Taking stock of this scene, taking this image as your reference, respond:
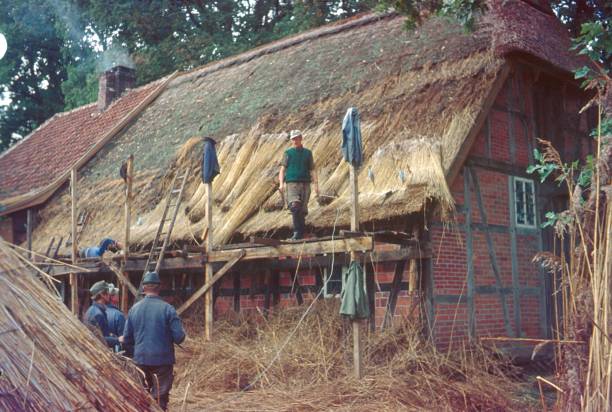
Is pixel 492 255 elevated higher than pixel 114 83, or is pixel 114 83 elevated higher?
pixel 114 83

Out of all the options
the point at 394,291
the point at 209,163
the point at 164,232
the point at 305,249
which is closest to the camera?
the point at 305,249

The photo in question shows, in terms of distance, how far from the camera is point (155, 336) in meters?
6.52

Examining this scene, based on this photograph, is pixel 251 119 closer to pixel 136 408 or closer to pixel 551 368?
pixel 551 368

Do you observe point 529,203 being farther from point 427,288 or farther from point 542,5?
point 542,5

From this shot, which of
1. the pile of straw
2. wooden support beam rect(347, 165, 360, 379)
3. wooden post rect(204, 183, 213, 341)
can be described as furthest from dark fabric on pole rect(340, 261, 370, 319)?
wooden post rect(204, 183, 213, 341)

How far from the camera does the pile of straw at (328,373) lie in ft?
26.3

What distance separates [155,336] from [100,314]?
39.2 inches

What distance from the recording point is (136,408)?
4.38 meters

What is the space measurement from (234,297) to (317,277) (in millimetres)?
1666

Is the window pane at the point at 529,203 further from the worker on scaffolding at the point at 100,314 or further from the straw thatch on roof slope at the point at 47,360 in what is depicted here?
the straw thatch on roof slope at the point at 47,360

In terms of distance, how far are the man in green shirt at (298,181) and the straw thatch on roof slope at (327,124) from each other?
46 centimetres

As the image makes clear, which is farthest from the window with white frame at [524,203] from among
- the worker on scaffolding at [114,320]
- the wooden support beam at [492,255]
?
the worker on scaffolding at [114,320]

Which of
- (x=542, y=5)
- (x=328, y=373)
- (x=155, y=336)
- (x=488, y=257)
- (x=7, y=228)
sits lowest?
(x=328, y=373)

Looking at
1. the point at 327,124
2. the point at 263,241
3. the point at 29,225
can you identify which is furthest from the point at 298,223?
the point at 29,225
